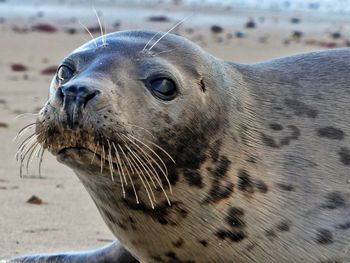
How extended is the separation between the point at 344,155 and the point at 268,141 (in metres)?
0.31

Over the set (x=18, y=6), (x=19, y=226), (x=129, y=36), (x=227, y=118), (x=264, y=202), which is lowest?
(x=18, y=6)

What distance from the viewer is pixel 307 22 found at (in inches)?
878

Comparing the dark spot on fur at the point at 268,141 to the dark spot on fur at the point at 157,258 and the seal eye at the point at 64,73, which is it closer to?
the dark spot on fur at the point at 157,258

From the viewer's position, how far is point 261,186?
12.5ft

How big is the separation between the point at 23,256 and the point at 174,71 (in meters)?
1.18

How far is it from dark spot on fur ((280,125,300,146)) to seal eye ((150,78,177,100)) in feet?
1.80

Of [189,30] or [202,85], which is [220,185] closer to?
[202,85]

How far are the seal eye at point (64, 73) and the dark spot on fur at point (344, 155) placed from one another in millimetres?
1101

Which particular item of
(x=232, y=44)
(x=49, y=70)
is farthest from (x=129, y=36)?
(x=232, y=44)

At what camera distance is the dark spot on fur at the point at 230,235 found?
12.1 ft

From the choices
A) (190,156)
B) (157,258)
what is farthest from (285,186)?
(157,258)

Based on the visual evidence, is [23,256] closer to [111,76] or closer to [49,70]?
[111,76]

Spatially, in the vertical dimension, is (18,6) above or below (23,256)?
below

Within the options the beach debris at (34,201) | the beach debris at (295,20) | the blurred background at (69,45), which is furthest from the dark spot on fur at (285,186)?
the beach debris at (295,20)
